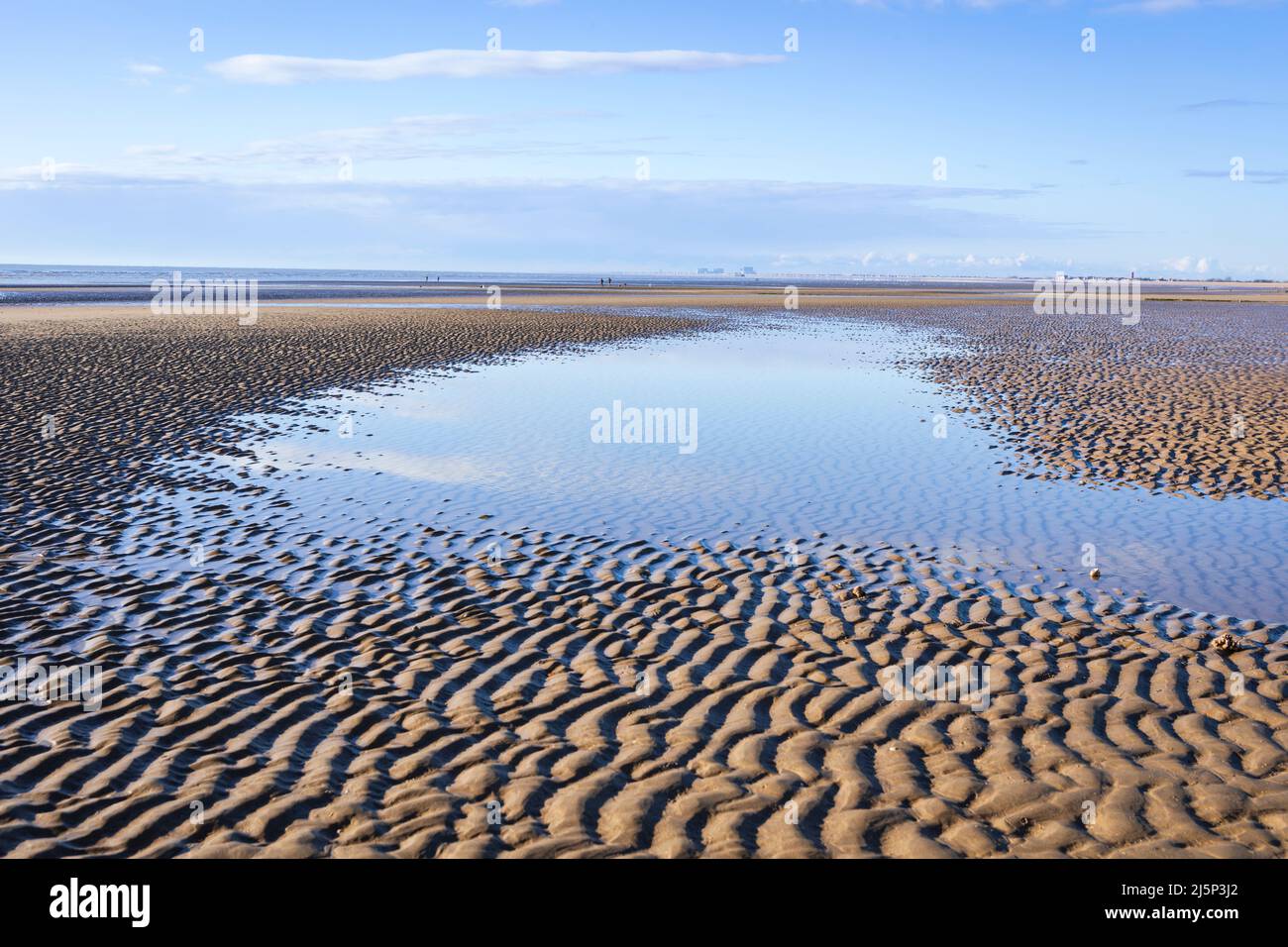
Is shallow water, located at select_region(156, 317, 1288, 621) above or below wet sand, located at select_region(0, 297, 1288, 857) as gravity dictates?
above

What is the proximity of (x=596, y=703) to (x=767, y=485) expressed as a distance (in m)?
9.06

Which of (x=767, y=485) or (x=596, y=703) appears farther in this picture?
(x=767, y=485)

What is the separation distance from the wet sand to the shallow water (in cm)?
89

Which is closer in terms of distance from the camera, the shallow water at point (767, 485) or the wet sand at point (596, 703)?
the wet sand at point (596, 703)

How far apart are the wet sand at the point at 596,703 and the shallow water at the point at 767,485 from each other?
893mm

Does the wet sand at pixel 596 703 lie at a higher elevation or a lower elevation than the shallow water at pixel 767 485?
lower

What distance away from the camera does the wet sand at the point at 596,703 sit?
656 centimetres

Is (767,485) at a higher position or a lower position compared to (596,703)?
higher

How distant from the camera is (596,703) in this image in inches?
335

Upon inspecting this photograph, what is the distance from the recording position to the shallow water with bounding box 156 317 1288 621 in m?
12.9
